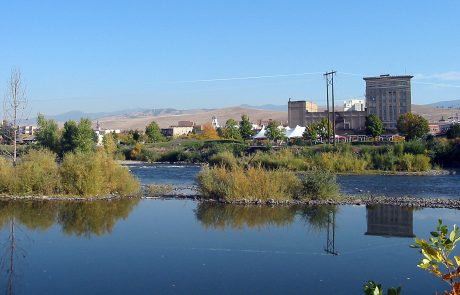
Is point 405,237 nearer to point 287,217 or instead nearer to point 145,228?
point 287,217

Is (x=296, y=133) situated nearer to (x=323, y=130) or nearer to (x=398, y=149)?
(x=323, y=130)

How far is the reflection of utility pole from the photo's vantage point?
11.7m

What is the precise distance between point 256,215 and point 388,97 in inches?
3131

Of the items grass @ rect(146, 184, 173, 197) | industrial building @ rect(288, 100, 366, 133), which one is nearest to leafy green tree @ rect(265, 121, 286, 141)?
industrial building @ rect(288, 100, 366, 133)

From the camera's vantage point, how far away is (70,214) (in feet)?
54.0

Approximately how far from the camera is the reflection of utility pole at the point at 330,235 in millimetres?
11688

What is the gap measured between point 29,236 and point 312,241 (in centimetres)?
686

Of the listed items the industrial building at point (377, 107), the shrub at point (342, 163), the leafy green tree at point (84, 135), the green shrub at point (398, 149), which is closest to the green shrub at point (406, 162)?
the green shrub at point (398, 149)

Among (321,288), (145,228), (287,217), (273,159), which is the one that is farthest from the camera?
(273,159)

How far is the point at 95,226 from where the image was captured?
14.7 metres

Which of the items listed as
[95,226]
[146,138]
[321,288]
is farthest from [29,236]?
[146,138]

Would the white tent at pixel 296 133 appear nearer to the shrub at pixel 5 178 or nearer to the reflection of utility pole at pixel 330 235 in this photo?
the shrub at pixel 5 178

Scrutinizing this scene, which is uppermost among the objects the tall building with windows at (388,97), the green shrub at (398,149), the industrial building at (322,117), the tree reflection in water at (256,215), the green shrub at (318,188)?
the tall building with windows at (388,97)

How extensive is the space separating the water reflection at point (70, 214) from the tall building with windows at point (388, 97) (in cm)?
7562
